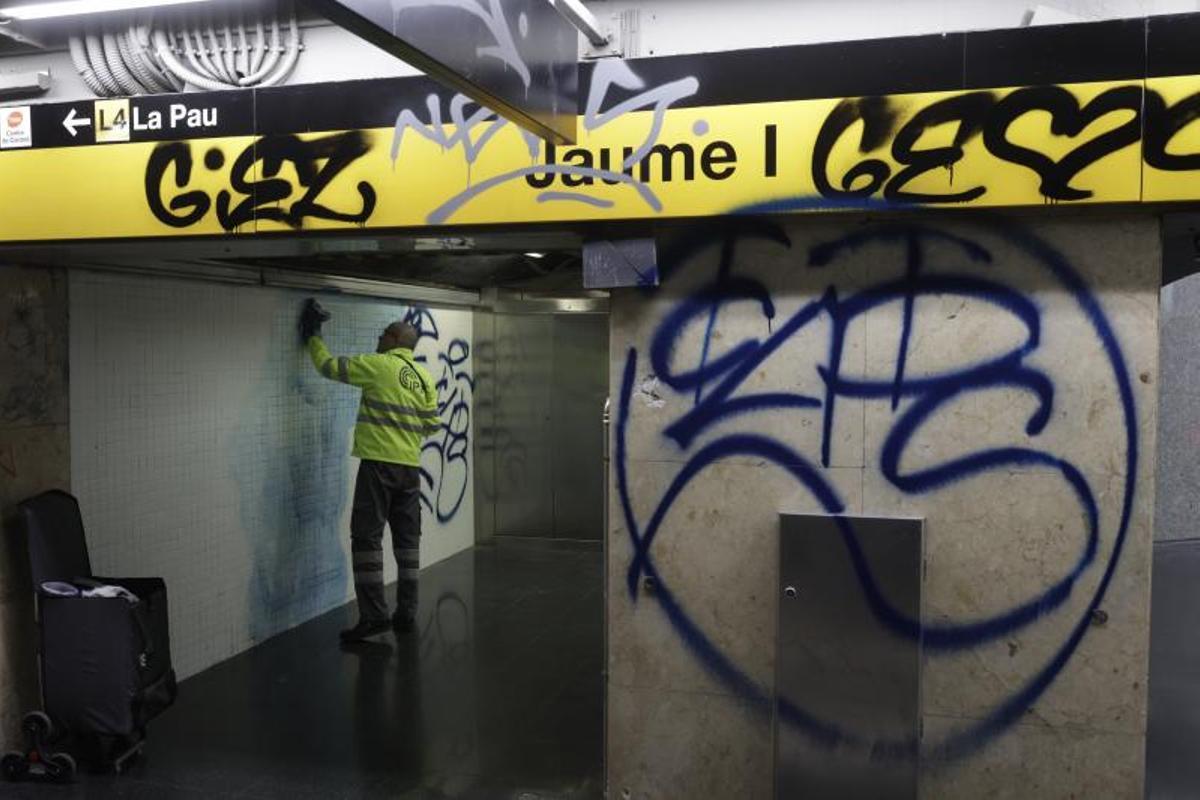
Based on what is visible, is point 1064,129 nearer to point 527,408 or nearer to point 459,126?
point 459,126

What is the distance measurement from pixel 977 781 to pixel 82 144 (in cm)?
431

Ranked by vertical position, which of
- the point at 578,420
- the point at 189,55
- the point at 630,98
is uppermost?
the point at 189,55

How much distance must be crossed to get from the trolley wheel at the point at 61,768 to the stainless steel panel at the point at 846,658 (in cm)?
307

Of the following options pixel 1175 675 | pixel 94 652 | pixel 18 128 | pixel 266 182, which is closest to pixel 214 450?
pixel 94 652

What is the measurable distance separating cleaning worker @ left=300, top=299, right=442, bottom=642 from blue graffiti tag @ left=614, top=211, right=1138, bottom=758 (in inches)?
116

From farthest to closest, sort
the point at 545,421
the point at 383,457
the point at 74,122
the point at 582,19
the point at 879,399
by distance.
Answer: the point at 545,421, the point at 383,457, the point at 74,122, the point at 879,399, the point at 582,19

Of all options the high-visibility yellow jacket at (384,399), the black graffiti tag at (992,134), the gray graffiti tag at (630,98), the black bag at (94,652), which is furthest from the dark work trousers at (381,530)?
the black graffiti tag at (992,134)

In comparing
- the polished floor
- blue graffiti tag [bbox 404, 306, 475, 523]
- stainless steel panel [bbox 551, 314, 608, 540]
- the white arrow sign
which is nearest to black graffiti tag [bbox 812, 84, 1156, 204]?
the polished floor

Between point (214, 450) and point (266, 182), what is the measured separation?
7.70ft

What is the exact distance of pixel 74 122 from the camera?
422 centimetres

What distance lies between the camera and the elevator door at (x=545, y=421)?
30.7 feet

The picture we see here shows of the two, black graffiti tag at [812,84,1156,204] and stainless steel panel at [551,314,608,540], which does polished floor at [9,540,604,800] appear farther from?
black graffiti tag at [812,84,1156,204]

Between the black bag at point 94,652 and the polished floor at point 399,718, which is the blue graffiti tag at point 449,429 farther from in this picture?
the black bag at point 94,652

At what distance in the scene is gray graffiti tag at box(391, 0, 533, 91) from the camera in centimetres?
249
